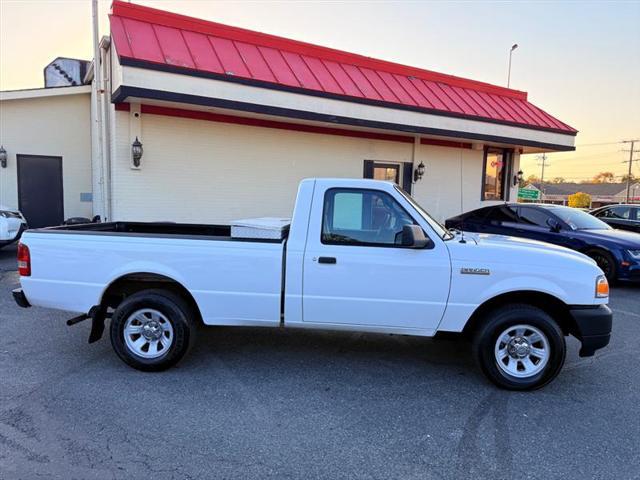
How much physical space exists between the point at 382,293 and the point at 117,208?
295 inches

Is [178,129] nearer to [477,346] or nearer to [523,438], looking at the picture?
[477,346]

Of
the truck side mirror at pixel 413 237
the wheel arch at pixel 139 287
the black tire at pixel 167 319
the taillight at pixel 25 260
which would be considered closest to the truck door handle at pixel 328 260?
the truck side mirror at pixel 413 237

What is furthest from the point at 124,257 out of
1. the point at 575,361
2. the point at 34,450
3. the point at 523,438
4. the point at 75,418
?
the point at 575,361

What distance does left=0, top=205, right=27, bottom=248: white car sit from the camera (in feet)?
31.6

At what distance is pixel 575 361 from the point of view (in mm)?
4969

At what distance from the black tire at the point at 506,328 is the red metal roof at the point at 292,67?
24.3 feet

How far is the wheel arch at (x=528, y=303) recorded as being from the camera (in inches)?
165

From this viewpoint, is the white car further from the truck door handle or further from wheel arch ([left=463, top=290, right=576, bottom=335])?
wheel arch ([left=463, top=290, right=576, bottom=335])

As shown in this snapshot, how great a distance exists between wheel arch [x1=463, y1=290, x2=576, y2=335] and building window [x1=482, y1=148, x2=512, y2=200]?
35.8ft

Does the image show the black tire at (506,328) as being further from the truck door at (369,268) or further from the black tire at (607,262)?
the black tire at (607,262)

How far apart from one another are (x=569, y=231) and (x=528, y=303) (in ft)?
19.3

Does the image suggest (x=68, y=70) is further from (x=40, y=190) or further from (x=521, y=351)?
(x=521, y=351)

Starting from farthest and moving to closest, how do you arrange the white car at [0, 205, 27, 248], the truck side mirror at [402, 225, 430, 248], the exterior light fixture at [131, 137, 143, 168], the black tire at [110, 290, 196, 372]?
the white car at [0, 205, 27, 248], the exterior light fixture at [131, 137, 143, 168], the black tire at [110, 290, 196, 372], the truck side mirror at [402, 225, 430, 248]

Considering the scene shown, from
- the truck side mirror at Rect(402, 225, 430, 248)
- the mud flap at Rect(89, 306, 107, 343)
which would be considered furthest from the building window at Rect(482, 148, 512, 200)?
the mud flap at Rect(89, 306, 107, 343)
